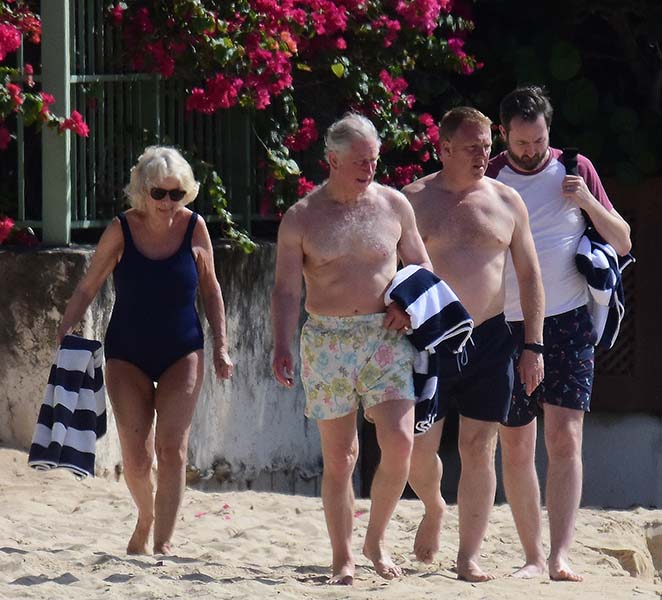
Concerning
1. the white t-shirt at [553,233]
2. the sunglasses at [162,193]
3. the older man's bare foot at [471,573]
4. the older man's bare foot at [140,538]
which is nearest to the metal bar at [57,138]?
the sunglasses at [162,193]

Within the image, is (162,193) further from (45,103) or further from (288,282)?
(45,103)

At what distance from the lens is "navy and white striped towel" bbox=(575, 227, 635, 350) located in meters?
5.98

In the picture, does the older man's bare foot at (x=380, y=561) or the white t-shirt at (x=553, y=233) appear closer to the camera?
the older man's bare foot at (x=380, y=561)

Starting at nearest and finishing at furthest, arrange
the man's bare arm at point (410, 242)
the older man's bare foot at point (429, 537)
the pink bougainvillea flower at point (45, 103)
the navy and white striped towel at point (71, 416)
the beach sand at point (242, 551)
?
the beach sand at point (242, 551), the man's bare arm at point (410, 242), the navy and white striped towel at point (71, 416), the older man's bare foot at point (429, 537), the pink bougainvillea flower at point (45, 103)

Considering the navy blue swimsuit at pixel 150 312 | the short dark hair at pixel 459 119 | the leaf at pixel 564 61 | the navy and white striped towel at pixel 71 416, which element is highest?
the leaf at pixel 564 61

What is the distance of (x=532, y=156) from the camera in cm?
607

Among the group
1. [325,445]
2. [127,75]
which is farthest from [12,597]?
[127,75]

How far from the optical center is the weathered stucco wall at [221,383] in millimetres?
7469

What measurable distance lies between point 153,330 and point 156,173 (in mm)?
601

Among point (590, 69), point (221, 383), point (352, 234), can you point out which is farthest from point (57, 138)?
point (590, 69)

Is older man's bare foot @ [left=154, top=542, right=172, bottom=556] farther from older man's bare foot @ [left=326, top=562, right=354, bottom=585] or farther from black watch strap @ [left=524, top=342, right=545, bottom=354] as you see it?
black watch strap @ [left=524, top=342, right=545, bottom=354]

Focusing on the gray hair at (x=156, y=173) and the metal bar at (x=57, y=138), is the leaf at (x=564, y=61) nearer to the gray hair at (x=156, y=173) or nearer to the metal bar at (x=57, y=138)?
the metal bar at (x=57, y=138)

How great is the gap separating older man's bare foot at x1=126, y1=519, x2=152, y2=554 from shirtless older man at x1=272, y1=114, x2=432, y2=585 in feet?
2.84

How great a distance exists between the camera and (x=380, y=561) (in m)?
5.70
